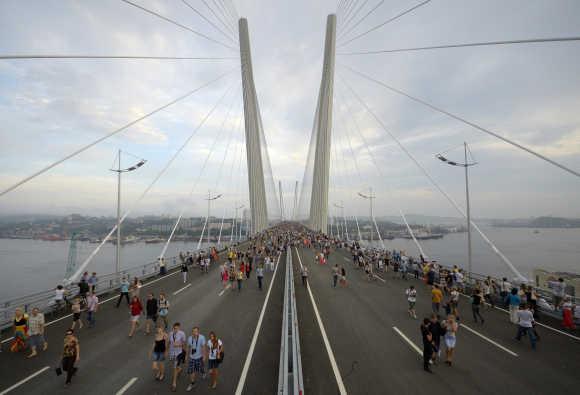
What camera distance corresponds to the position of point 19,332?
28.1 feet

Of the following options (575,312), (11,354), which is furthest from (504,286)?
(11,354)

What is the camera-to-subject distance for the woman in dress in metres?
8.55

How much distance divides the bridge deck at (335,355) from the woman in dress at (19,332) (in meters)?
0.30

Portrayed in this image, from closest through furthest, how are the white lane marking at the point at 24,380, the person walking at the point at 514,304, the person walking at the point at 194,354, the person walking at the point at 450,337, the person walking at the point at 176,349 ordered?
the white lane marking at the point at 24,380 < the person walking at the point at 194,354 < the person walking at the point at 176,349 < the person walking at the point at 450,337 < the person walking at the point at 514,304

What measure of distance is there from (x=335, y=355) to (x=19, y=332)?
9.10m

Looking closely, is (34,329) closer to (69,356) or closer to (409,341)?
(69,356)

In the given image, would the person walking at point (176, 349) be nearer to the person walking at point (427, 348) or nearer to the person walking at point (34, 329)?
the person walking at point (34, 329)

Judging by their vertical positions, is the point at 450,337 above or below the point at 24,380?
above

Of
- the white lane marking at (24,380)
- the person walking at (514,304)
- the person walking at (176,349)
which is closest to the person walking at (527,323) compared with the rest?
the person walking at (514,304)

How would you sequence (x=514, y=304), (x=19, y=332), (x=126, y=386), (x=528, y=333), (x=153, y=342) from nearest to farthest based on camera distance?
(x=126, y=386), (x=19, y=332), (x=528, y=333), (x=153, y=342), (x=514, y=304)

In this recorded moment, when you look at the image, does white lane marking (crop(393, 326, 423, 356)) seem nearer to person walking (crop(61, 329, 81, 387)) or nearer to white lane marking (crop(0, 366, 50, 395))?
person walking (crop(61, 329, 81, 387))

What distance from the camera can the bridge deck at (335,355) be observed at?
22.1ft

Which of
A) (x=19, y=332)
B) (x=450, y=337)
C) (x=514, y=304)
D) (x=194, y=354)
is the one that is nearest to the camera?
(x=194, y=354)

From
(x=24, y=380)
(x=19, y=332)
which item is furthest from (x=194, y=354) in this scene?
(x=19, y=332)
